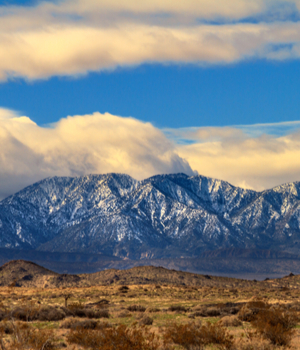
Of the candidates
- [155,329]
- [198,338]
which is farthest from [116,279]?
[198,338]

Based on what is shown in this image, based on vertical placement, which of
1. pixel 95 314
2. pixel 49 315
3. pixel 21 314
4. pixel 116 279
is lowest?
pixel 116 279

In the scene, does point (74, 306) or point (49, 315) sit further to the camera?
point (49, 315)

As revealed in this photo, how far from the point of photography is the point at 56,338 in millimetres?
36906

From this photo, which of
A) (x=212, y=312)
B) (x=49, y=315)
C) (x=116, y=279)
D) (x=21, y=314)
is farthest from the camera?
(x=116, y=279)

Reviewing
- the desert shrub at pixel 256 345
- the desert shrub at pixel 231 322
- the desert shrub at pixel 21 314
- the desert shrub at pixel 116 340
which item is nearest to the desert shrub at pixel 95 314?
the desert shrub at pixel 21 314

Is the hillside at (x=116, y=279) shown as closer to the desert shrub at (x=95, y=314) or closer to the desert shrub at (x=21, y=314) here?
the desert shrub at (x=95, y=314)

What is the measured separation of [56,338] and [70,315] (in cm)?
1777

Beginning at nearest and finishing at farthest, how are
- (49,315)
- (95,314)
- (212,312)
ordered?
(49,315) < (95,314) < (212,312)

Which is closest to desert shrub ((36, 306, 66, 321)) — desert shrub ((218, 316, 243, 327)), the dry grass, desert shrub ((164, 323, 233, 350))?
the dry grass

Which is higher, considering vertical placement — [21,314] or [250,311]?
[250,311]

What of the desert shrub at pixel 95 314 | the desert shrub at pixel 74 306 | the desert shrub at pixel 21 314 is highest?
the desert shrub at pixel 74 306

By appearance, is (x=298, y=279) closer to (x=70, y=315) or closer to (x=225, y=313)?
(x=225, y=313)

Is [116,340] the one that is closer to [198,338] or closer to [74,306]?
[198,338]

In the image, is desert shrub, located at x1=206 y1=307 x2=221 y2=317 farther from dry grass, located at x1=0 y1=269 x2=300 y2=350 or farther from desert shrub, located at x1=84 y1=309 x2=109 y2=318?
desert shrub, located at x1=84 y1=309 x2=109 y2=318
